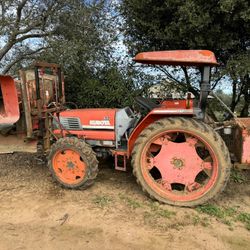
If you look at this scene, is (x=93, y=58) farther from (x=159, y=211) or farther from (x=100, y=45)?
(x=159, y=211)

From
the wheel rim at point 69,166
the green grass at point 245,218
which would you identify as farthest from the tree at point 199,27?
the wheel rim at point 69,166

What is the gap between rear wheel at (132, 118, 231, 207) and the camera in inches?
150

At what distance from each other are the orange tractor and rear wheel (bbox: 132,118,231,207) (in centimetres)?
1

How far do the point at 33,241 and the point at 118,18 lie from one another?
16.7ft

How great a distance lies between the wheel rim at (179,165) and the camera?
12.9 ft

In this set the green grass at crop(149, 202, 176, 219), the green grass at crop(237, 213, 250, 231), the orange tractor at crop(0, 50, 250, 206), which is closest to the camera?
the green grass at crop(237, 213, 250, 231)

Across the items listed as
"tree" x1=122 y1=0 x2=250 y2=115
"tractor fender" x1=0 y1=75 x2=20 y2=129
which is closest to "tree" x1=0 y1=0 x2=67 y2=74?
"tree" x1=122 y1=0 x2=250 y2=115

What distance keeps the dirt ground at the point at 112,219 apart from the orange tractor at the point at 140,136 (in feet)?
0.79

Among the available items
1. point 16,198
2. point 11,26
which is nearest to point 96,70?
point 11,26

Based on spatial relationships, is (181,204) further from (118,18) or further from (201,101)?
(118,18)

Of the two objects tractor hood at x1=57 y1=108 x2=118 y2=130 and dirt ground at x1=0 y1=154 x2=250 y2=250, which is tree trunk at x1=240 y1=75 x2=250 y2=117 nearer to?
dirt ground at x1=0 y1=154 x2=250 y2=250

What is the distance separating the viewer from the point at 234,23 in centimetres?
539

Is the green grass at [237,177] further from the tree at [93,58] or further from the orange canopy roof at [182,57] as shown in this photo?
the tree at [93,58]

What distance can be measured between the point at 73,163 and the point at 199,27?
9.62 feet
